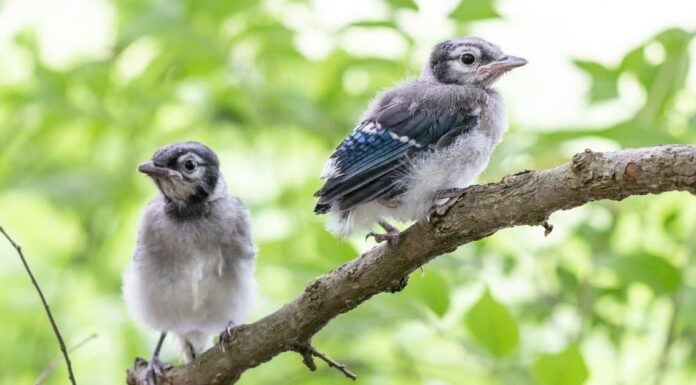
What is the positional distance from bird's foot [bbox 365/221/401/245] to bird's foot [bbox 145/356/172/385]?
0.74m

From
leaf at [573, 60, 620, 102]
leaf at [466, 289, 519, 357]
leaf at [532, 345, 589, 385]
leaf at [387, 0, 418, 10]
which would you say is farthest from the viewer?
leaf at [387, 0, 418, 10]

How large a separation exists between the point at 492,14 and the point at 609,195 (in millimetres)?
1388

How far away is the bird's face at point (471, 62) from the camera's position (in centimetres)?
269

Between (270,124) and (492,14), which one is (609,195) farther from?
(270,124)

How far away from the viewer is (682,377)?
3.41 m

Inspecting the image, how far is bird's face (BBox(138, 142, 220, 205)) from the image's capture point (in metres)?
2.92

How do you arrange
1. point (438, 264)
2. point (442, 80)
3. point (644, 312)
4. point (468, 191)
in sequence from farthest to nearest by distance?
point (644, 312)
point (438, 264)
point (442, 80)
point (468, 191)

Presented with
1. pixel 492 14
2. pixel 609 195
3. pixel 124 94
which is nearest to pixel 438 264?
pixel 492 14

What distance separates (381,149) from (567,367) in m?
0.69

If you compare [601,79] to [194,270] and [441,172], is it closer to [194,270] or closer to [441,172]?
[441,172]

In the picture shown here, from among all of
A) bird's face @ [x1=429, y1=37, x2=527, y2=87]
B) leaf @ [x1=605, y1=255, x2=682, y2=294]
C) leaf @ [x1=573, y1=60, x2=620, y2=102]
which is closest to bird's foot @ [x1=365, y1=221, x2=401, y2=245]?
bird's face @ [x1=429, y1=37, x2=527, y2=87]

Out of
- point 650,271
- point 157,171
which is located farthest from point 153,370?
point 650,271

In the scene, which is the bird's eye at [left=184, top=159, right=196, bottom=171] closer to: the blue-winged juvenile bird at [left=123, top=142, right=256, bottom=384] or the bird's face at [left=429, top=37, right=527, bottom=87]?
the blue-winged juvenile bird at [left=123, top=142, right=256, bottom=384]

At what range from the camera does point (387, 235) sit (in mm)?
2094
